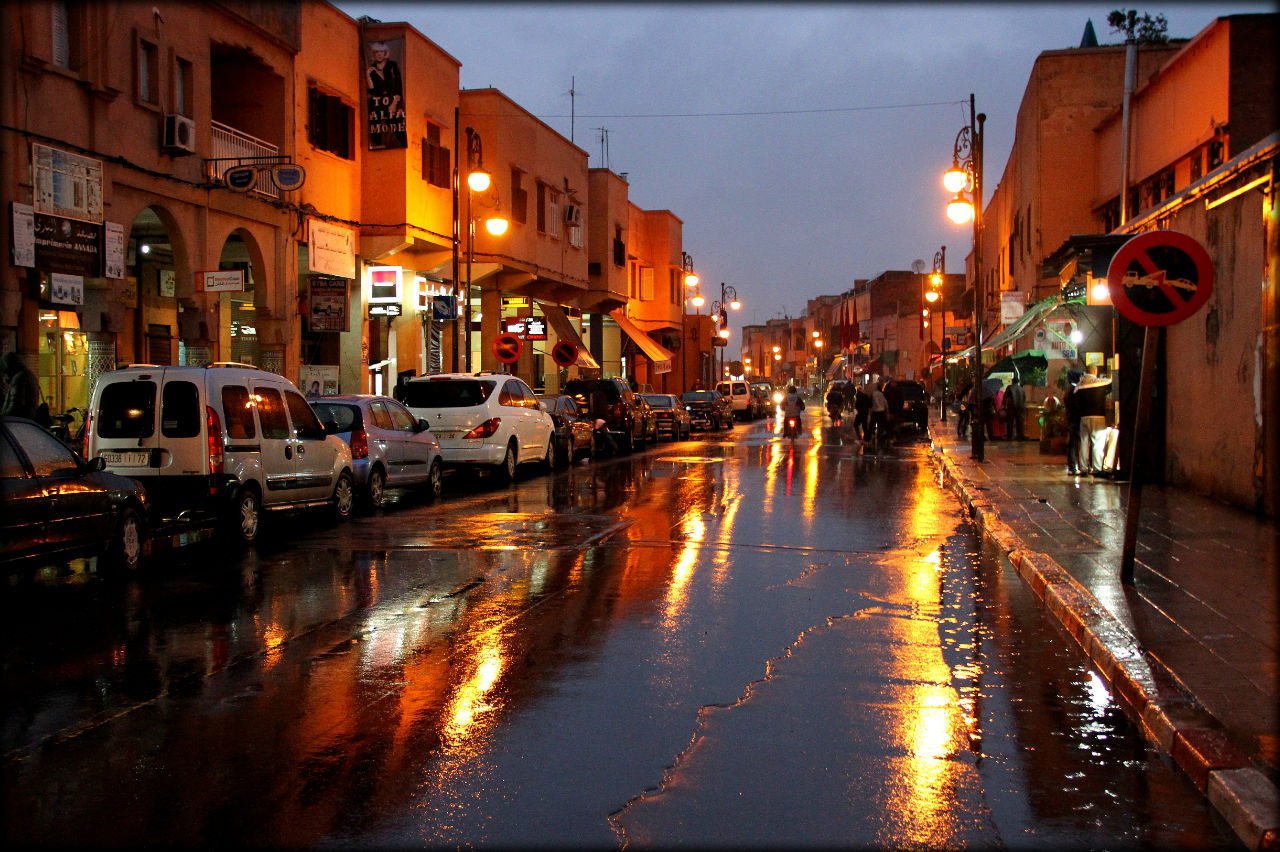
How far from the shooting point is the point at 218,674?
7.21 meters

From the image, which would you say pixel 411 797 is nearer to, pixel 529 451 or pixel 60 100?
pixel 60 100

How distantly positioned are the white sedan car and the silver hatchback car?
177 cm

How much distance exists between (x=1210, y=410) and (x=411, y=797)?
1403cm

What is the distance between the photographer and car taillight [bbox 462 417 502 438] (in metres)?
21.2

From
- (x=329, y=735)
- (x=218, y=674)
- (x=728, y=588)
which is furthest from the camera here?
(x=728, y=588)

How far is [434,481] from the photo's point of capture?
64.0 ft

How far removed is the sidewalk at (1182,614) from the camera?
17.9 ft

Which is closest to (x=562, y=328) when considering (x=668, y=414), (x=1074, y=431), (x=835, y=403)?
(x=668, y=414)

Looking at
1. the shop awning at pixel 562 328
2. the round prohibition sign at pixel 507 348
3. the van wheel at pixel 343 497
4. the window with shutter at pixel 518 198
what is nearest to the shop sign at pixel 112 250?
the van wheel at pixel 343 497

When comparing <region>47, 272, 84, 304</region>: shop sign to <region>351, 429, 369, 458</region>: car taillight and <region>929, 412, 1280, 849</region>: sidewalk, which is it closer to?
<region>351, 429, 369, 458</region>: car taillight

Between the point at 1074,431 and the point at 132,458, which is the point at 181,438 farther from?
the point at 1074,431

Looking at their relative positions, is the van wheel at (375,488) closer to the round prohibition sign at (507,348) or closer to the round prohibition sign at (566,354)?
the round prohibition sign at (507,348)

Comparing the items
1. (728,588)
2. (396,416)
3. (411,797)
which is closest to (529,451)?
(396,416)

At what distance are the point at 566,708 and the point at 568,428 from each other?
787 inches
